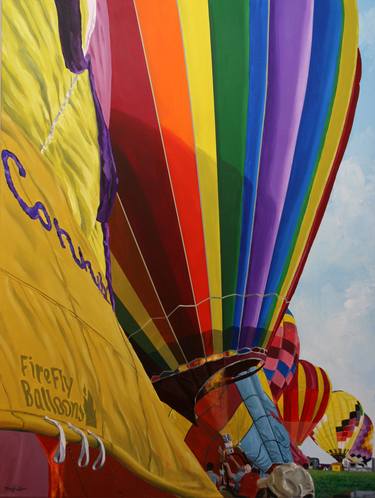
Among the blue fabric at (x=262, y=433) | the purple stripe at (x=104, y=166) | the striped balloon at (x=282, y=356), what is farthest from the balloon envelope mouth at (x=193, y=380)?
the purple stripe at (x=104, y=166)

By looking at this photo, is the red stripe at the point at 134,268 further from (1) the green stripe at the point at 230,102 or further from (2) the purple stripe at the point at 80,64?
(2) the purple stripe at the point at 80,64

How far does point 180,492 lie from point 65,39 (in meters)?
1.19

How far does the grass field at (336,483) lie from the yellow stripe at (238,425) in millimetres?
1388

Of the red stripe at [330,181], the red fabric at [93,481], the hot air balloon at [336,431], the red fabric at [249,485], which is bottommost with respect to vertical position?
the red fabric at [93,481]

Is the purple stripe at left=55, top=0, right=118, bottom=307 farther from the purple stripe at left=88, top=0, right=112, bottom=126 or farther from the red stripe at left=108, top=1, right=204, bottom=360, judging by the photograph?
the red stripe at left=108, top=1, right=204, bottom=360

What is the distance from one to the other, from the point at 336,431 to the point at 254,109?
4.51 m

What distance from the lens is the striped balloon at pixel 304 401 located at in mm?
4731

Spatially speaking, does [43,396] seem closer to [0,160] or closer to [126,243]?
[0,160]

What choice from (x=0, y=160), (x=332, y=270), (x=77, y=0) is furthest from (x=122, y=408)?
(x=332, y=270)

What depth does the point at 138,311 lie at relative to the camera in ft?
10.9

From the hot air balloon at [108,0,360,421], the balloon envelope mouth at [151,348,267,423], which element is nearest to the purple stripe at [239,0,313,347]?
the hot air balloon at [108,0,360,421]

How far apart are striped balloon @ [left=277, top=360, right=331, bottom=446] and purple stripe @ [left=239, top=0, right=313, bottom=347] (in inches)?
46.2

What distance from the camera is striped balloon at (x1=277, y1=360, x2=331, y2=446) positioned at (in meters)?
4.73
